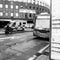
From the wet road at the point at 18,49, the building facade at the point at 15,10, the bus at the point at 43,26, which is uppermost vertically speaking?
the building facade at the point at 15,10

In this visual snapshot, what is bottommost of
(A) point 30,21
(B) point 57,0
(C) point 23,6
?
(A) point 30,21

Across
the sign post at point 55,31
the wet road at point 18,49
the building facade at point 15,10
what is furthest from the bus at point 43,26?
the building facade at point 15,10

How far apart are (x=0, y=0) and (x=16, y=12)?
7.92 meters

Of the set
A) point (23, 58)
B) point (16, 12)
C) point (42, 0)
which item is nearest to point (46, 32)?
point (23, 58)

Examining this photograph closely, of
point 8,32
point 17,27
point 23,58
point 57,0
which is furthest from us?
point 17,27

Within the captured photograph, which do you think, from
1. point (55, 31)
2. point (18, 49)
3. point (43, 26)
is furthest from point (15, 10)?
point (55, 31)

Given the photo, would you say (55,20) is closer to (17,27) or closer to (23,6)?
(17,27)

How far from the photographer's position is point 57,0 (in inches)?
140

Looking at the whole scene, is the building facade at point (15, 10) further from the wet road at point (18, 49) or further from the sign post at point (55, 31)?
the sign post at point (55, 31)

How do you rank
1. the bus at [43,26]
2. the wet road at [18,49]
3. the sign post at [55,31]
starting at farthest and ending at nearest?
the bus at [43,26] → the wet road at [18,49] → the sign post at [55,31]

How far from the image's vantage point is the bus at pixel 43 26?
1263 centimetres

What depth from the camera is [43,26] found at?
12.9 metres

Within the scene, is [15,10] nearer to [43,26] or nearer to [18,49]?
[43,26]

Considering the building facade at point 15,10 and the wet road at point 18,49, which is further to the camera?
the building facade at point 15,10
